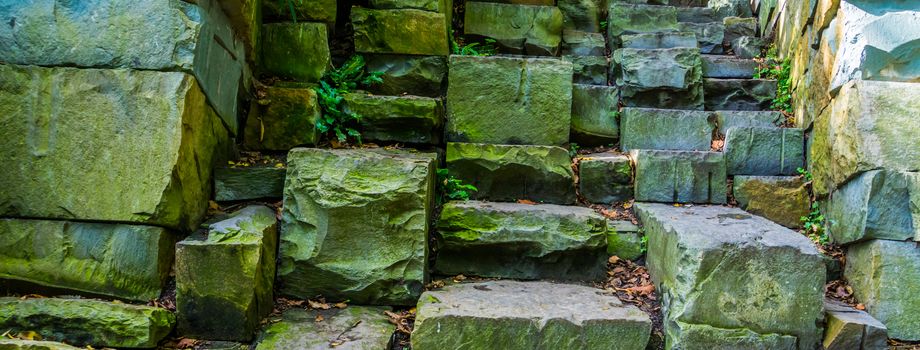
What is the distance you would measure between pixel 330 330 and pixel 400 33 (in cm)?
255

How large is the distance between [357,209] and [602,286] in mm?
1387

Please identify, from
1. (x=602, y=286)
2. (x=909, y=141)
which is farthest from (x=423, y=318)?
(x=909, y=141)

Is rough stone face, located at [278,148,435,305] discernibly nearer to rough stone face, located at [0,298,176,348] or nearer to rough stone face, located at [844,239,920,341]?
rough stone face, located at [0,298,176,348]

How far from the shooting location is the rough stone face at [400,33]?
15.5ft

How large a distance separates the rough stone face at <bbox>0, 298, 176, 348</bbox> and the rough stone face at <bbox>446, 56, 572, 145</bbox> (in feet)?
7.29

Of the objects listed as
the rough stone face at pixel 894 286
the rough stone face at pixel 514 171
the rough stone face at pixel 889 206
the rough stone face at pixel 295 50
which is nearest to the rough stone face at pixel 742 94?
the rough stone face at pixel 514 171

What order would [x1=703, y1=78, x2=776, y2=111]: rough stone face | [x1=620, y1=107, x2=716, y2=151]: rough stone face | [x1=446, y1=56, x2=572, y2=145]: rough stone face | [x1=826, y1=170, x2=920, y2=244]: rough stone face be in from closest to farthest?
[x1=826, y1=170, x2=920, y2=244]: rough stone face → [x1=446, y1=56, x2=572, y2=145]: rough stone face → [x1=620, y1=107, x2=716, y2=151]: rough stone face → [x1=703, y1=78, x2=776, y2=111]: rough stone face

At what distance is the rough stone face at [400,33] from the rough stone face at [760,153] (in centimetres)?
211

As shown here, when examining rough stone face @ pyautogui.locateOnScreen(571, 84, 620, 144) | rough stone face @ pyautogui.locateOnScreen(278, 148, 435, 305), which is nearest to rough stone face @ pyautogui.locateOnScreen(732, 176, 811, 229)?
rough stone face @ pyautogui.locateOnScreen(571, 84, 620, 144)

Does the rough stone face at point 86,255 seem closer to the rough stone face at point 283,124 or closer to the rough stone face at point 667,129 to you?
the rough stone face at point 283,124

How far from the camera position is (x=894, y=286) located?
3062mm

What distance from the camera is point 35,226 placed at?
299 centimetres

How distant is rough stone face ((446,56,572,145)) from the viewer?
14.1ft

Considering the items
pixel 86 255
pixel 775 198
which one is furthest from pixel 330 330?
pixel 775 198
